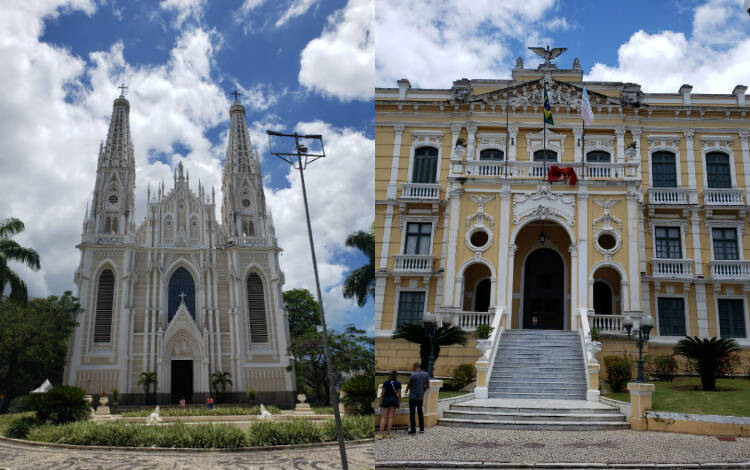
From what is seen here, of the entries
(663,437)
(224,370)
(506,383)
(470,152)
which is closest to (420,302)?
(506,383)

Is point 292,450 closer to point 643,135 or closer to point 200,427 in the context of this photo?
point 200,427

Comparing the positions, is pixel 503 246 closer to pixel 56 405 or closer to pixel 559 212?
pixel 559 212

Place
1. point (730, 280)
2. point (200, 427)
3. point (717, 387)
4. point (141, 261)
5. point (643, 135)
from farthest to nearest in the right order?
point (141, 261)
point (643, 135)
point (730, 280)
point (200, 427)
point (717, 387)

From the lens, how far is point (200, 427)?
1355 cm

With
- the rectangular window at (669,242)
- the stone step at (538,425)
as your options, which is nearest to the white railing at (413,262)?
the stone step at (538,425)

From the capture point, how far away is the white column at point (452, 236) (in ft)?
47.1

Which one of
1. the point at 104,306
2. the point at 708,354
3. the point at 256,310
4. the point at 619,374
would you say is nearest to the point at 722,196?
the point at 708,354

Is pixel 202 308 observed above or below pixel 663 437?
above

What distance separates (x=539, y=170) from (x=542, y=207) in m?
1.17

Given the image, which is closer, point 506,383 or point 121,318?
point 506,383

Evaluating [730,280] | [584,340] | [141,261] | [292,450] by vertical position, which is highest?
[141,261]

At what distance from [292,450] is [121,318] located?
25.8 meters

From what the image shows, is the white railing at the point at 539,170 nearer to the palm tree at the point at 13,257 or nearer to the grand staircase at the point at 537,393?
the grand staircase at the point at 537,393

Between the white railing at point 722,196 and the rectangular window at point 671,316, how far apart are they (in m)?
2.82
